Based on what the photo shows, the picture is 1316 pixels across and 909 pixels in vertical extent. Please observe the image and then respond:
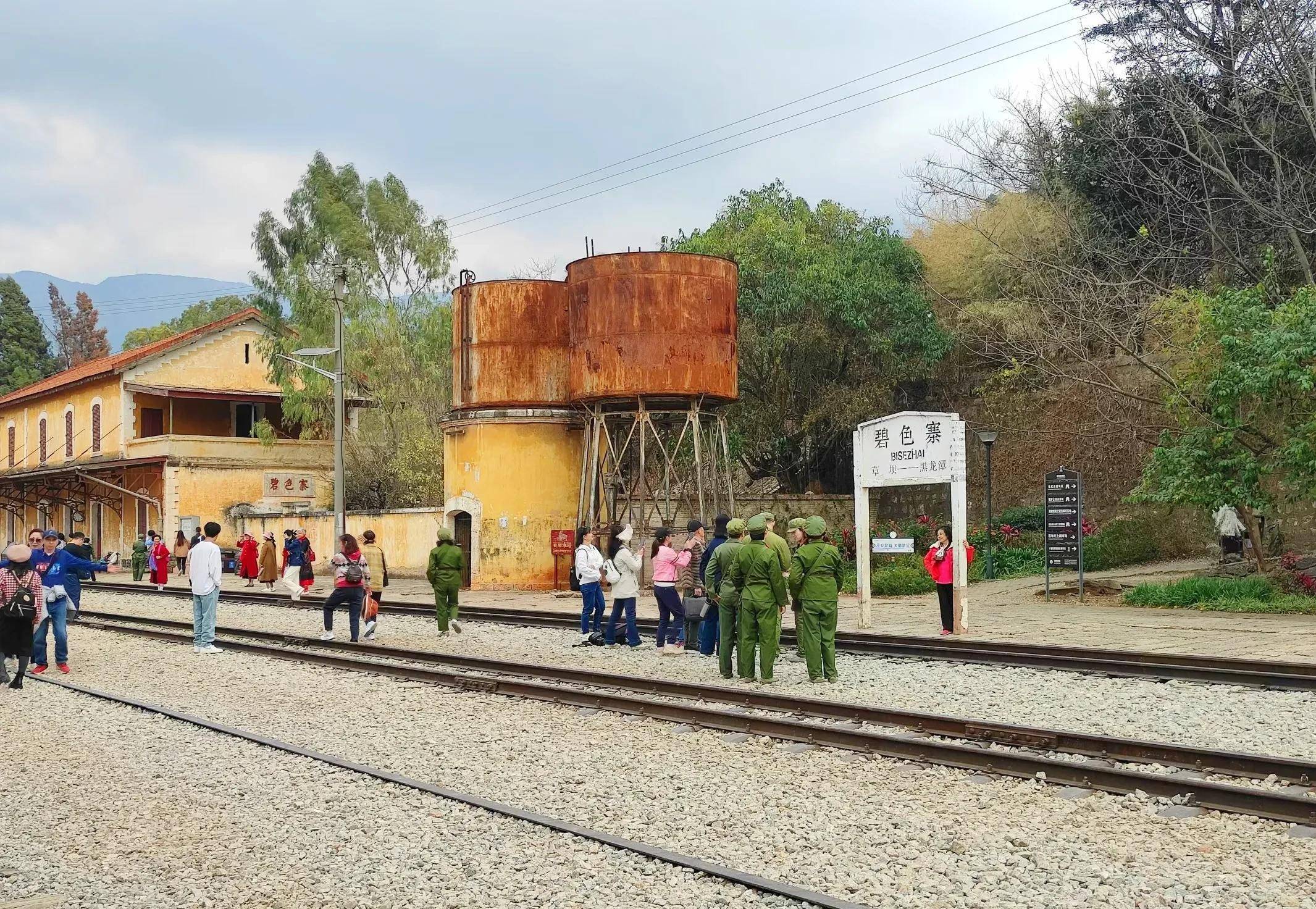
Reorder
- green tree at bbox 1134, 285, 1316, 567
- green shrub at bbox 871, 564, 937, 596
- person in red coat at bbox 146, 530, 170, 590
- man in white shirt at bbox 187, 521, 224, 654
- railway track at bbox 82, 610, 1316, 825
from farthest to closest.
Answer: person in red coat at bbox 146, 530, 170, 590 → green shrub at bbox 871, 564, 937, 596 → green tree at bbox 1134, 285, 1316, 567 → man in white shirt at bbox 187, 521, 224, 654 → railway track at bbox 82, 610, 1316, 825

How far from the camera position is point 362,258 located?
5022 cm

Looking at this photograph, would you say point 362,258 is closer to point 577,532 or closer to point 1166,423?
point 577,532

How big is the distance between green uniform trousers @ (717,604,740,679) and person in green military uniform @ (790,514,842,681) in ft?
2.54

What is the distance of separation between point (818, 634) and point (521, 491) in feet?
59.0

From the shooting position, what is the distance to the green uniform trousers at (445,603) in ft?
63.8

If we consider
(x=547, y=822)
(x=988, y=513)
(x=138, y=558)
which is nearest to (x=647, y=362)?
(x=988, y=513)

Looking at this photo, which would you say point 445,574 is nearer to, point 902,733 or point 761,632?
point 761,632

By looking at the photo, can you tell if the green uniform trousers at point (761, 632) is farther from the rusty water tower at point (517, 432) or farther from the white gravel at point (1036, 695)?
the rusty water tower at point (517, 432)

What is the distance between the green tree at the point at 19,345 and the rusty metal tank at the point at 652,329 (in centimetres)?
6783

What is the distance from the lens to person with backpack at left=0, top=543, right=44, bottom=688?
14.0m

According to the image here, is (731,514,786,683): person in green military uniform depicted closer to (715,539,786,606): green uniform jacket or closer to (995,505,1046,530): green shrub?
(715,539,786,606): green uniform jacket

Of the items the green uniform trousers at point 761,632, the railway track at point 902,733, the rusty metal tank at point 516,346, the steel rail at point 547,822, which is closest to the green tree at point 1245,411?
the green uniform trousers at point 761,632

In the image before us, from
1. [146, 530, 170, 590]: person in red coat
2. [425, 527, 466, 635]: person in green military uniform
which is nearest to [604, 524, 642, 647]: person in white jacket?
[425, 527, 466, 635]: person in green military uniform

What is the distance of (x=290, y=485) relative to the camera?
49.9m
